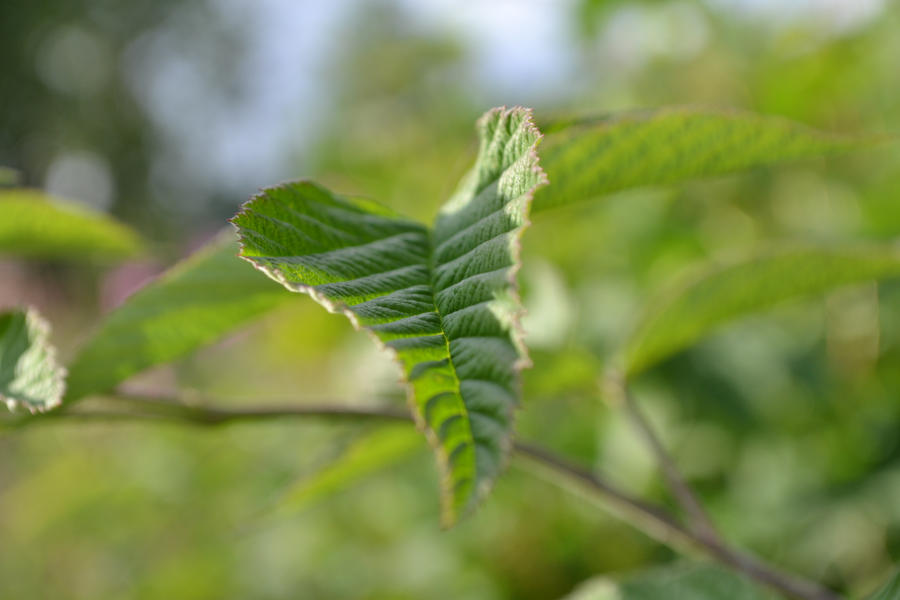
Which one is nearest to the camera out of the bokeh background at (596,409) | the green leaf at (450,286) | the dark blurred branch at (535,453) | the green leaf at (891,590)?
the green leaf at (450,286)

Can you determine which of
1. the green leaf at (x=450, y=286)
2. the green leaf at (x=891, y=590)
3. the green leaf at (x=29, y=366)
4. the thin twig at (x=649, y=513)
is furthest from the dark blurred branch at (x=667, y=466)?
the green leaf at (x=29, y=366)

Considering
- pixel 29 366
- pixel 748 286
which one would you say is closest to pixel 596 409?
pixel 748 286

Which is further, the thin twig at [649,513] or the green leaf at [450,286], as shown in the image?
the thin twig at [649,513]

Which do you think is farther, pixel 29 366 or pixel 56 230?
pixel 56 230

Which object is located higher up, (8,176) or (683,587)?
(8,176)

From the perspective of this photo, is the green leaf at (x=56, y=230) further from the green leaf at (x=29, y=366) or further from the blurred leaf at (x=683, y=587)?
the blurred leaf at (x=683, y=587)

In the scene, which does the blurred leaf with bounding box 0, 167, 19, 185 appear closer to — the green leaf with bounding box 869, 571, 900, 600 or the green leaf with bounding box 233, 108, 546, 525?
the green leaf with bounding box 233, 108, 546, 525

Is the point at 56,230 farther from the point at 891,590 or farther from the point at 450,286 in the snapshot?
the point at 891,590
